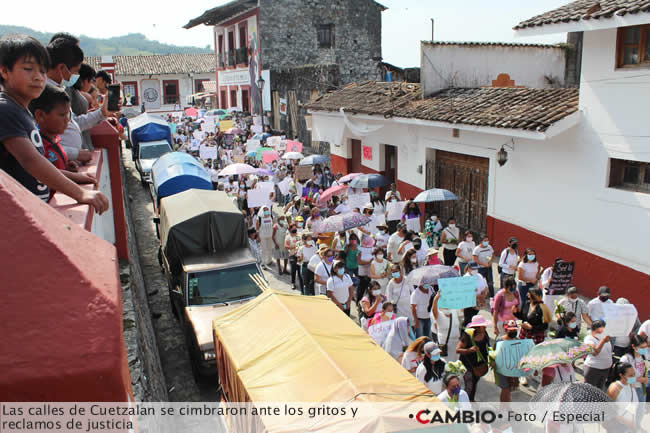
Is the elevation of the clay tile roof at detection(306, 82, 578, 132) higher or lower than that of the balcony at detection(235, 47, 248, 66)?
lower

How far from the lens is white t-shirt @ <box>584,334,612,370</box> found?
727cm

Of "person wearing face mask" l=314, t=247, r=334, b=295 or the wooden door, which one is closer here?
"person wearing face mask" l=314, t=247, r=334, b=295

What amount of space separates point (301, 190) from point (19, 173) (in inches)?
610

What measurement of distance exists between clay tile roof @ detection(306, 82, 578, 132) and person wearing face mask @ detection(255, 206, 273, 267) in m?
5.03

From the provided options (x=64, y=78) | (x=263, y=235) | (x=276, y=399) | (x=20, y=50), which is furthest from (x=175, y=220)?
(x=20, y=50)

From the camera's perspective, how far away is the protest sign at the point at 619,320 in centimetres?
762

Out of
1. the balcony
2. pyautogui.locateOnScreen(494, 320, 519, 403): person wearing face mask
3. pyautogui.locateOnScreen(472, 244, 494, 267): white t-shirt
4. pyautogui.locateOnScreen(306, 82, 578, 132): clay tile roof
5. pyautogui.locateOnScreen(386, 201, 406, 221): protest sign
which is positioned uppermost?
the balcony

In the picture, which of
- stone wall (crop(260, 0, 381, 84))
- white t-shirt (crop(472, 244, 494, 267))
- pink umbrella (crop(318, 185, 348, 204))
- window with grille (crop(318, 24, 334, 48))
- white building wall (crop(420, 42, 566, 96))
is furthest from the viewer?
window with grille (crop(318, 24, 334, 48))

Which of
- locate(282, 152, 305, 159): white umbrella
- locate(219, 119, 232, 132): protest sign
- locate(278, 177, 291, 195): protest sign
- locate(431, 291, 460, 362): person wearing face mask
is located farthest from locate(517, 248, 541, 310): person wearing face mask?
locate(219, 119, 232, 132): protest sign

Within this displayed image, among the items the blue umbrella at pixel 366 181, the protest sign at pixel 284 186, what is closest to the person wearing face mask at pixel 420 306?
the blue umbrella at pixel 366 181

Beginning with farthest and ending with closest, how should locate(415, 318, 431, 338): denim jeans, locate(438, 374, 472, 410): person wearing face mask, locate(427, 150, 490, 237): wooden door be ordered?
locate(427, 150, 490, 237): wooden door < locate(415, 318, 431, 338): denim jeans < locate(438, 374, 472, 410): person wearing face mask

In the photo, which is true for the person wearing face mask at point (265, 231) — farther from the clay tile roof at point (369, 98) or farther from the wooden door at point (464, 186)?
the clay tile roof at point (369, 98)

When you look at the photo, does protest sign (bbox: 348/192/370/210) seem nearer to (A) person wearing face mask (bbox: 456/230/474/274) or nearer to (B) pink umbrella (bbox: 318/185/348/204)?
(B) pink umbrella (bbox: 318/185/348/204)

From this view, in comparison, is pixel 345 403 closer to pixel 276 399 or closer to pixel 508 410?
pixel 276 399
